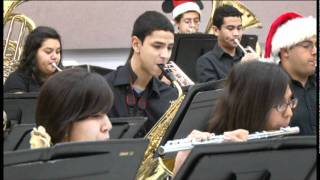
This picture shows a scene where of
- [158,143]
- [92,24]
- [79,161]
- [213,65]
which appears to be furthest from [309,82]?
[92,24]

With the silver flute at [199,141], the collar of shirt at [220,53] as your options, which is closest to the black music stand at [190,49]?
the collar of shirt at [220,53]

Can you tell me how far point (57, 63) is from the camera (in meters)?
3.10

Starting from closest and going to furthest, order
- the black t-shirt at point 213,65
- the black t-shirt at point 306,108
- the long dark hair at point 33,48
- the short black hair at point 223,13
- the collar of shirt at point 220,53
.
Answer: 1. the black t-shirt at point 306,108
2. the long dark hair at point 33,48
3. the black t-shirt at point 213,65
4. the collar of shirt at point 220,53
5. the short black hair at point 223,13

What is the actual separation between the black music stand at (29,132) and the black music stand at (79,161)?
42 cm

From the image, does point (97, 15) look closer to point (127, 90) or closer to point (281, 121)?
point (127, 90)

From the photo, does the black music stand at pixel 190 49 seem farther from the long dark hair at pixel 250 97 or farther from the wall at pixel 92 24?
the wall at pixel 92 24

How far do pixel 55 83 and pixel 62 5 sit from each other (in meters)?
3.62

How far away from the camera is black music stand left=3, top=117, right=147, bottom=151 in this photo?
1.78 metres

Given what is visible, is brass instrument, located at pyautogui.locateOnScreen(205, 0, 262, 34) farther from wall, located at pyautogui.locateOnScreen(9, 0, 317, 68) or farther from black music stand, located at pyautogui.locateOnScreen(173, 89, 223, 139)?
black music stand, located at pyautogui.locateOnScreen(173, 89, 223, 139)

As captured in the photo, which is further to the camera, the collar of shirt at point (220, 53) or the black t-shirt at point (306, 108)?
the collar of shirt at point (220, 53)

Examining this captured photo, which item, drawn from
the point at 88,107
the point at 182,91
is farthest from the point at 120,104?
the point at 88,107

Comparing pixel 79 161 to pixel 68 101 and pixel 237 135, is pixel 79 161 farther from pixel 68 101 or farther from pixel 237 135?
pixel 237 135

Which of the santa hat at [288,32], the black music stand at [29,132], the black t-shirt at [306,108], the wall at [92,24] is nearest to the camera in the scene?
the black music stand at [29,132]

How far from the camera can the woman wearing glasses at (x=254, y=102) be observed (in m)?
1.83
